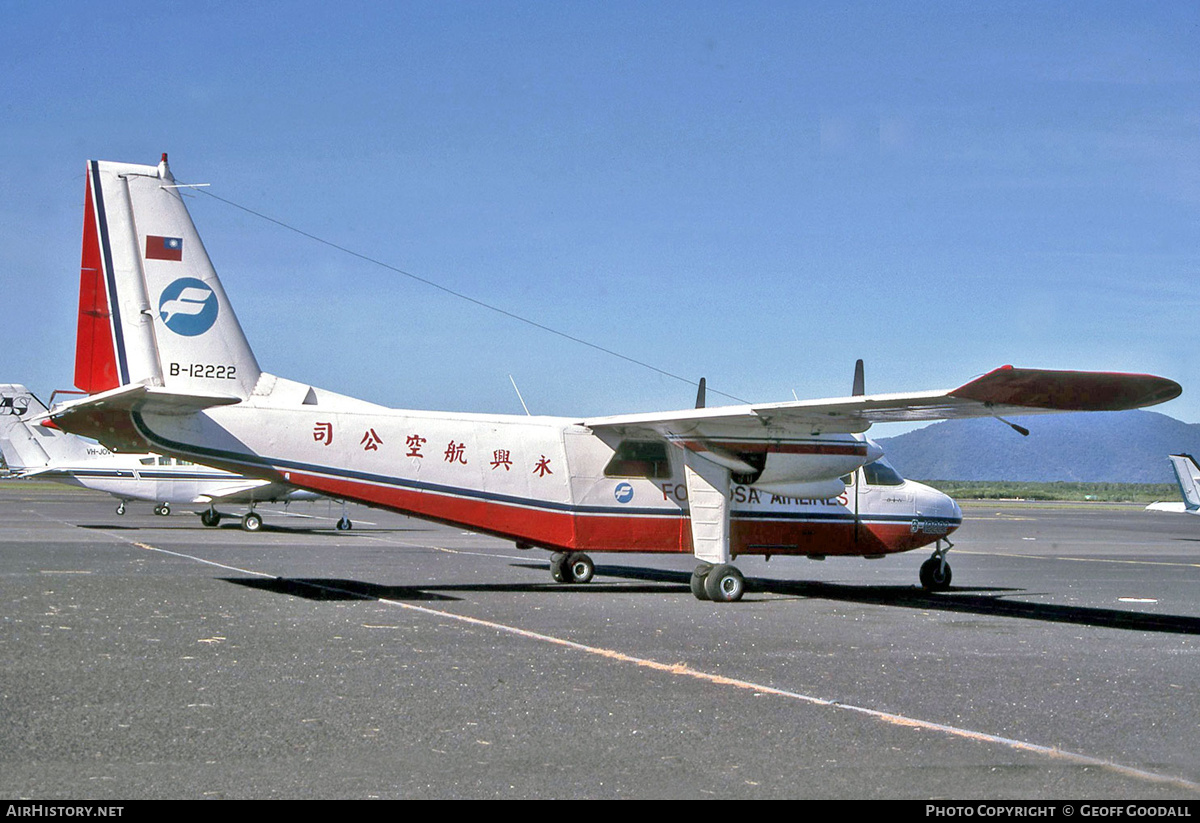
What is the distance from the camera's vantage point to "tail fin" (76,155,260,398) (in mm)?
15266

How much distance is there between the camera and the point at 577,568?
63.1ft

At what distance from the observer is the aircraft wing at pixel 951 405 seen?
36.3 ft

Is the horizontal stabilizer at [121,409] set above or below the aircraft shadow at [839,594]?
above

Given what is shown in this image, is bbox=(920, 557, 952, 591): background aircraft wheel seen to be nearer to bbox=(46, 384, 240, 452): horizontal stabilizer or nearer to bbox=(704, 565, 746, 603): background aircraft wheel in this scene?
bbox=(704, 565, 746, 603): background aircraft wheel

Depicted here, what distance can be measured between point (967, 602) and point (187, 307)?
40.6ft

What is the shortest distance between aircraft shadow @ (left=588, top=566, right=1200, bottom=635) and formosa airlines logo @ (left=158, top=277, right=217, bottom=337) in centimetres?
945

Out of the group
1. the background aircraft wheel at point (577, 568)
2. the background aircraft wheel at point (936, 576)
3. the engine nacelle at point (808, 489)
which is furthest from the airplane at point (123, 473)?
the background aircraft wheel at point (936, 576)

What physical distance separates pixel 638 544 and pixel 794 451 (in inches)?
114

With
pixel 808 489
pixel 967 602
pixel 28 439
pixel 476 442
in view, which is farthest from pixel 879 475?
pixel 28 439

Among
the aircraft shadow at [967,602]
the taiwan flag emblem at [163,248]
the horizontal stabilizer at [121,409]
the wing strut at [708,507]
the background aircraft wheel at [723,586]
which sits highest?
the taiwan flag emblem at [163,248]

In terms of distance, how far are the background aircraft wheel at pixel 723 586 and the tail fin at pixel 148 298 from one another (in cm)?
728

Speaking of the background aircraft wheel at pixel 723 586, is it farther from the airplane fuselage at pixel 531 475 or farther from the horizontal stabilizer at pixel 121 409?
the horizontal stabilizer at pixel 121 409

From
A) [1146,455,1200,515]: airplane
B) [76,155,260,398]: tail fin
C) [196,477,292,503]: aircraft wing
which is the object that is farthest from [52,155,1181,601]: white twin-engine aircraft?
[1146,455,1200,515]: airplane

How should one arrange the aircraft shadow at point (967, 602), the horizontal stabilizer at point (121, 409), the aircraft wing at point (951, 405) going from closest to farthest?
the aircraft wing at point (951, 405) < the horizontal stabilizer at point (121, 409) < the aircraft shadow at point (967, 602)
